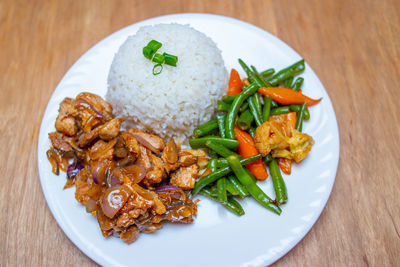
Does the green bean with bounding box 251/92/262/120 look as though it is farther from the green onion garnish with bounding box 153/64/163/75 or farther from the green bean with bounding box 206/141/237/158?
the green onion garnish with bounding box 153/64/163/75

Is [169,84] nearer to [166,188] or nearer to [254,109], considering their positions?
[254,109]

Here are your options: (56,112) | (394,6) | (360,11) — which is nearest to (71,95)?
(56,112)

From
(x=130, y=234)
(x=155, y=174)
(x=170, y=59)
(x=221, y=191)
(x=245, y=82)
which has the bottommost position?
(x=130, y=234)

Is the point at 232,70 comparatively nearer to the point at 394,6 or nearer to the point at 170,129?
the point at 170,129

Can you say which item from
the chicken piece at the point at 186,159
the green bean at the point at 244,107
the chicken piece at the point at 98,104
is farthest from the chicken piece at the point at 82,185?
the green bean at the point at 244,107

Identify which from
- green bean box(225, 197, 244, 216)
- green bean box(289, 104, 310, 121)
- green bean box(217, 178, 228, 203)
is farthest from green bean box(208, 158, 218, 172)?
green bean box(289, 104, 310, 121)

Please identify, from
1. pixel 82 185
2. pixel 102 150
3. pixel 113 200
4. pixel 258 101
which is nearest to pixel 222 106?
pixel 258 101
